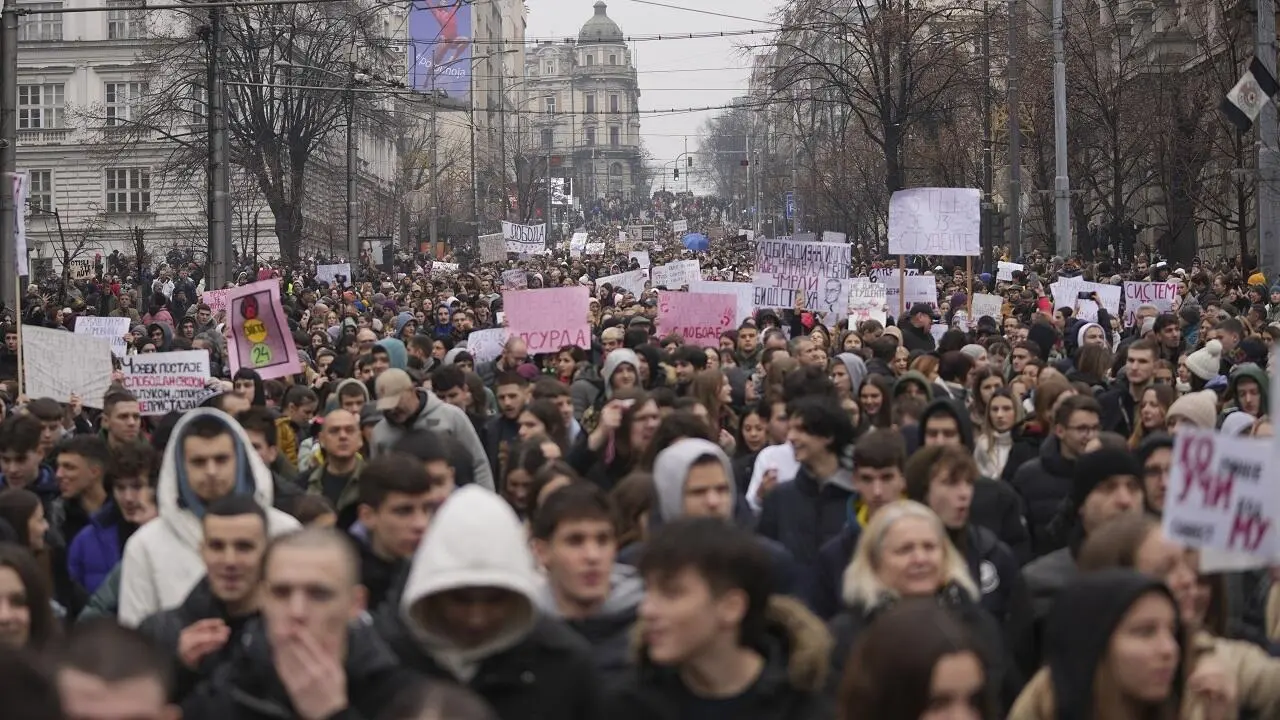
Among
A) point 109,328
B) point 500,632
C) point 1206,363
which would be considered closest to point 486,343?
point 109,328

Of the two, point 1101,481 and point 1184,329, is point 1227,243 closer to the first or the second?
point 1184,329

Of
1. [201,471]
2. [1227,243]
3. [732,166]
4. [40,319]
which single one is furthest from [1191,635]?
[732,166]

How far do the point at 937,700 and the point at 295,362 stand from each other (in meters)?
12.0

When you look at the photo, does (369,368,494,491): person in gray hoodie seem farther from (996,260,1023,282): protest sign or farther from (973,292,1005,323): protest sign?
(996,260,1023,282): protest sign


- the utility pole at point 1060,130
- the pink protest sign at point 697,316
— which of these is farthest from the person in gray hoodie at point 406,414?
the utility pole at point 1060,130

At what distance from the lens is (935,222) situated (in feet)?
76.9

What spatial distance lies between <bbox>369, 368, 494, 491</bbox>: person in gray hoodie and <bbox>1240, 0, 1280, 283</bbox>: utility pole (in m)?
15.1

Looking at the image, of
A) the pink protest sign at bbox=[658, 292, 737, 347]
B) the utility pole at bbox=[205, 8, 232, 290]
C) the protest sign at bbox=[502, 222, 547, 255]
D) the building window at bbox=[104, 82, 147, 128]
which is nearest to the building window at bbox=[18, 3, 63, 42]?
the building window at bbox=[104, 82, 147, 128]

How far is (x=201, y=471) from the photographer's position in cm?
715

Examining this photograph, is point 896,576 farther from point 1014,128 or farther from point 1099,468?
point 1014,128

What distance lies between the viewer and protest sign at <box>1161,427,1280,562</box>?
205 inches

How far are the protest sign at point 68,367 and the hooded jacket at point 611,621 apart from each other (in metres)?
9.30

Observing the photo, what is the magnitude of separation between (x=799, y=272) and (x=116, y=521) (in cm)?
1455

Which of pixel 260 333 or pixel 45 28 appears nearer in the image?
pixel 260 333
